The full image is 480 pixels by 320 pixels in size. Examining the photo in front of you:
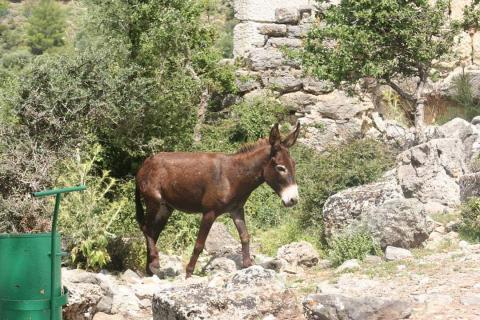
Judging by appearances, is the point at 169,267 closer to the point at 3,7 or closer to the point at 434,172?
the point at 434,172

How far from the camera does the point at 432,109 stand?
2222 cm

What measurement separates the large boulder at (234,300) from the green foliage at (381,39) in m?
11.0

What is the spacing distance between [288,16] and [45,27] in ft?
129

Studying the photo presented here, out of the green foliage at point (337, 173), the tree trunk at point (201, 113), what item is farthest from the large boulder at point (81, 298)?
the tree trunk at point (201, 113)

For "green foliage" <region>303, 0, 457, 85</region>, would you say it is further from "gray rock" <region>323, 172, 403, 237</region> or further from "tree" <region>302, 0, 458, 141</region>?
"gray rock" <region>323, 172, 403, 237</region>

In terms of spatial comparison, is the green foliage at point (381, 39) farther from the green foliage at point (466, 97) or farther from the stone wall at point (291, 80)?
the green foliage at point (466, 97)

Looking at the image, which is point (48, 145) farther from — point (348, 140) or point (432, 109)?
point (432, 109)

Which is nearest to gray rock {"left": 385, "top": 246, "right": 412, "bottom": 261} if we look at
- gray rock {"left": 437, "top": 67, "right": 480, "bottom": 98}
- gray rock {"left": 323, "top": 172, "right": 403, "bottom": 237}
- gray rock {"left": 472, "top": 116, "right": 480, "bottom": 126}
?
gray rock {"left": 323, "top": 172, "right": 403, "bottom": 237}

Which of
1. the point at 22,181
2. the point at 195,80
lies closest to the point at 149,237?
the point at 22,181

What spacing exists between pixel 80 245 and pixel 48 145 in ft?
9.55

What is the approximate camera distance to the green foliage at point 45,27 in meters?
57.9

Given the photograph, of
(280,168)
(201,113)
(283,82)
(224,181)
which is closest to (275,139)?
(280,168)

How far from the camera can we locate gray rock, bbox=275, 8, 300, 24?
82.0 feet

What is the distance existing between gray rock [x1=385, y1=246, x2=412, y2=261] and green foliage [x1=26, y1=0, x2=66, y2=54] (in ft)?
156
